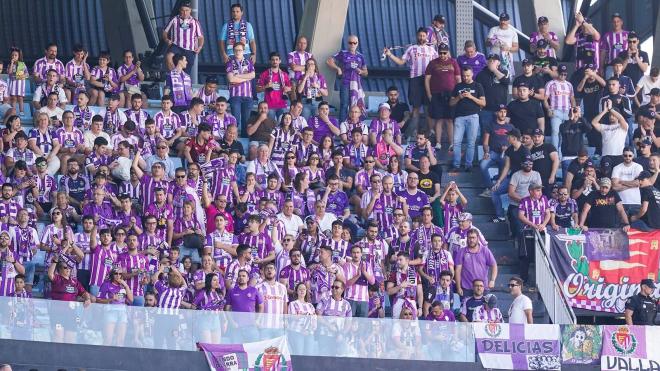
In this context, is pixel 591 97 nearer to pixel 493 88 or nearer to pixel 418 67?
pixel 493 88

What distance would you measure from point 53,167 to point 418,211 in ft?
17.0

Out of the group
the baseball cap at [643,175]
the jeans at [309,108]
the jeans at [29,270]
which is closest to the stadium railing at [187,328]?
the jeans at [29,270]

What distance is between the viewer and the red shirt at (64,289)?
21047mm

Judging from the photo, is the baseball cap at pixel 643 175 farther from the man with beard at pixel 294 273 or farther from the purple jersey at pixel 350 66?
the man with beard at pixel 294 273

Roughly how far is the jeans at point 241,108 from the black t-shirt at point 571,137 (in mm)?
4844

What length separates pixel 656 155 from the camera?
81.0 ft

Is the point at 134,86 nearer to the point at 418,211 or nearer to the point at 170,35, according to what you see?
the point at 170,35

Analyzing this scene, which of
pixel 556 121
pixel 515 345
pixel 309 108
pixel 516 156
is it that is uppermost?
pixel 309 108

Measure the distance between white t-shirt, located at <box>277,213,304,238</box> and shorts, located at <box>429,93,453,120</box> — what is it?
3.78 m

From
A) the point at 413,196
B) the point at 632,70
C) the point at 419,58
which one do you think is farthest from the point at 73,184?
the point at 632,70

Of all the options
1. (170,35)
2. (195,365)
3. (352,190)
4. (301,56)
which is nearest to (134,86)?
(170,35)

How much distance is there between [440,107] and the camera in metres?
25.4

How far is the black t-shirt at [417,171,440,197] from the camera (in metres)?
23.9

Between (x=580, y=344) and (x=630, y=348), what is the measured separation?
24.6 inches
